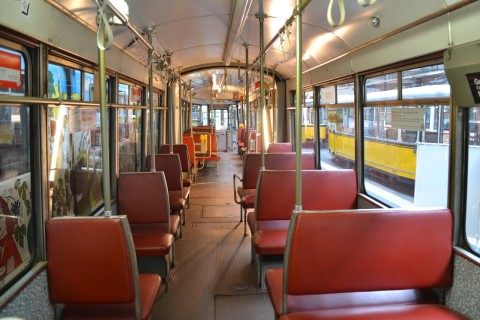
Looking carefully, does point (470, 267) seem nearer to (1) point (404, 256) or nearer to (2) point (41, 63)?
(1) point (404, 256)

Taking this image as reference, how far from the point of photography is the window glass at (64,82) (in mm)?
2631

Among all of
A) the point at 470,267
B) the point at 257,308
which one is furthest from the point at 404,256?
the point at 257,308

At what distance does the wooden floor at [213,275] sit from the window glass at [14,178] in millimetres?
1286

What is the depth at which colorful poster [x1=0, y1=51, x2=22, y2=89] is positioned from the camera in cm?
197

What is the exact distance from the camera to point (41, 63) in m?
2.29

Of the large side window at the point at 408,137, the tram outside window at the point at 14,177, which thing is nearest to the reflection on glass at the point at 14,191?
the tram outside window at the point at 14,177

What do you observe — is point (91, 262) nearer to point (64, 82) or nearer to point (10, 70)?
point (10, 70)

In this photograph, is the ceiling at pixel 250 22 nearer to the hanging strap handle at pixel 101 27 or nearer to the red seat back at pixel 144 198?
the hanging strap handle at pixel 101 27

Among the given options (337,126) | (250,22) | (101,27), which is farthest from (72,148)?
(337,126)

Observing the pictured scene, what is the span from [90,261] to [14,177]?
59 centimetres

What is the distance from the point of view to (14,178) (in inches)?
84.0

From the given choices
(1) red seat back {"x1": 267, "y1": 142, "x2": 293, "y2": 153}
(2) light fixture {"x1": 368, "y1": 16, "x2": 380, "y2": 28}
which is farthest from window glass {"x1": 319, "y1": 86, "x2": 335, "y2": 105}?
(2) light fixture {"x1": 368, "y1": 16, "x2": 380, "y2": 28}

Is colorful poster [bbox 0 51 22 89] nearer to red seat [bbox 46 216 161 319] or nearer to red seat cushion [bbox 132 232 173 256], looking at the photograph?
red seat [bbox 46 216 161 319]

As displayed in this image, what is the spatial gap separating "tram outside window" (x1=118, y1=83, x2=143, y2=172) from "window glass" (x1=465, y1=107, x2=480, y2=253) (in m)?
3.27
